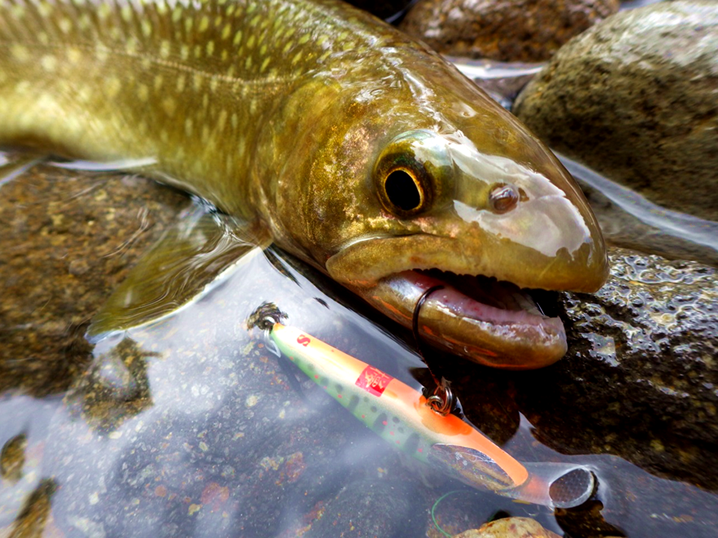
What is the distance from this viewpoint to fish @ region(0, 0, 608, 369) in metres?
1.72

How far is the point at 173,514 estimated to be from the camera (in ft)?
6.08

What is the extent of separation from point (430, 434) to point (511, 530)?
1.34 ft

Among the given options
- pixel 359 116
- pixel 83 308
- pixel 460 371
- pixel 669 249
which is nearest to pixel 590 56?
pixel 669 249

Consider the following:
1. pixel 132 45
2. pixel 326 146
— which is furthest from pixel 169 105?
pixel 326 146

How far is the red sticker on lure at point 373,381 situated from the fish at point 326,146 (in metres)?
0.25

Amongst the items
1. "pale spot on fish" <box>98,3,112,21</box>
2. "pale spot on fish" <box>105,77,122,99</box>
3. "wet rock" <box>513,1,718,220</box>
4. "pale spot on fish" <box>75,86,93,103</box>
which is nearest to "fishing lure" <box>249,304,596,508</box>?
"wet rock" <box>513,1,718,220</box>

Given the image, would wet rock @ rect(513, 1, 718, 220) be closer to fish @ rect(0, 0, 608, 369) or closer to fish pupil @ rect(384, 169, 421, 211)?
fish @ rect(0, 0, 608, 369)

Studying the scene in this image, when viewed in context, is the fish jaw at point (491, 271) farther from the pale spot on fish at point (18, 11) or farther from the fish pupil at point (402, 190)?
the pale spot on fish at point (18, 11)

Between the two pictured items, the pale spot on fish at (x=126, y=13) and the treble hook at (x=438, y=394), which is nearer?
the treble hook at (x=438, y=394)

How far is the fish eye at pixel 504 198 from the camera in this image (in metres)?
1.67

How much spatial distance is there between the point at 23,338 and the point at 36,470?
2.33ft

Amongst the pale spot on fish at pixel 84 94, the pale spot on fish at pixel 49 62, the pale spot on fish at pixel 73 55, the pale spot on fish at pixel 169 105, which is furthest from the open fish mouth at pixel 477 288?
the pale spot on fish at pixel 49 62

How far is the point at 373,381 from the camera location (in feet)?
6.57

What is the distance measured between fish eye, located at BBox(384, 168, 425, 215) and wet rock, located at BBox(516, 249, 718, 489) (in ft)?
2.65
